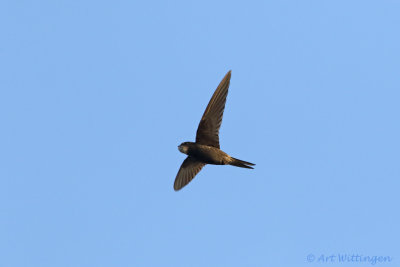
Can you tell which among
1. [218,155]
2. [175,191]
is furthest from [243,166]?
[175,191]

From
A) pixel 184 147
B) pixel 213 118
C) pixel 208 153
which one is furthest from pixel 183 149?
pixel 213 118

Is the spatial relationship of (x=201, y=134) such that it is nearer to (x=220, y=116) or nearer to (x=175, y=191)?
(x=220, y=116)

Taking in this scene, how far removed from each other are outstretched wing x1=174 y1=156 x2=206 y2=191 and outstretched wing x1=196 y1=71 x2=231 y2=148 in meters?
0.64

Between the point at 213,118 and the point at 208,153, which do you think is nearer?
the point at 208,153

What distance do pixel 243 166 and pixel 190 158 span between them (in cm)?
→ 135

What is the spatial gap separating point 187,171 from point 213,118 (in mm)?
1457

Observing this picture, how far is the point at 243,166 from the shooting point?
15469 millimetres

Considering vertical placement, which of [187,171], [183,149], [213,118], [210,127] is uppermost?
[213,118]

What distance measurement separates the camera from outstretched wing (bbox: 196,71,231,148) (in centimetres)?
1565

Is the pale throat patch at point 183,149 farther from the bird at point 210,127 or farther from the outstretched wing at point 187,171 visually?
the outstretched wing at point 187,171

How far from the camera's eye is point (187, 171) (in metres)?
16.2

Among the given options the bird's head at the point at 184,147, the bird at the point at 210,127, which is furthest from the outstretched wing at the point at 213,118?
the bird's head at the point at 184,147

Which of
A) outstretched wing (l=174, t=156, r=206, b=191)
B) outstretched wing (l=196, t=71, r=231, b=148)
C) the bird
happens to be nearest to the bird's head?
the bird

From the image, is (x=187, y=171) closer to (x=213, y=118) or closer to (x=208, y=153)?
(x=208, y=153)
